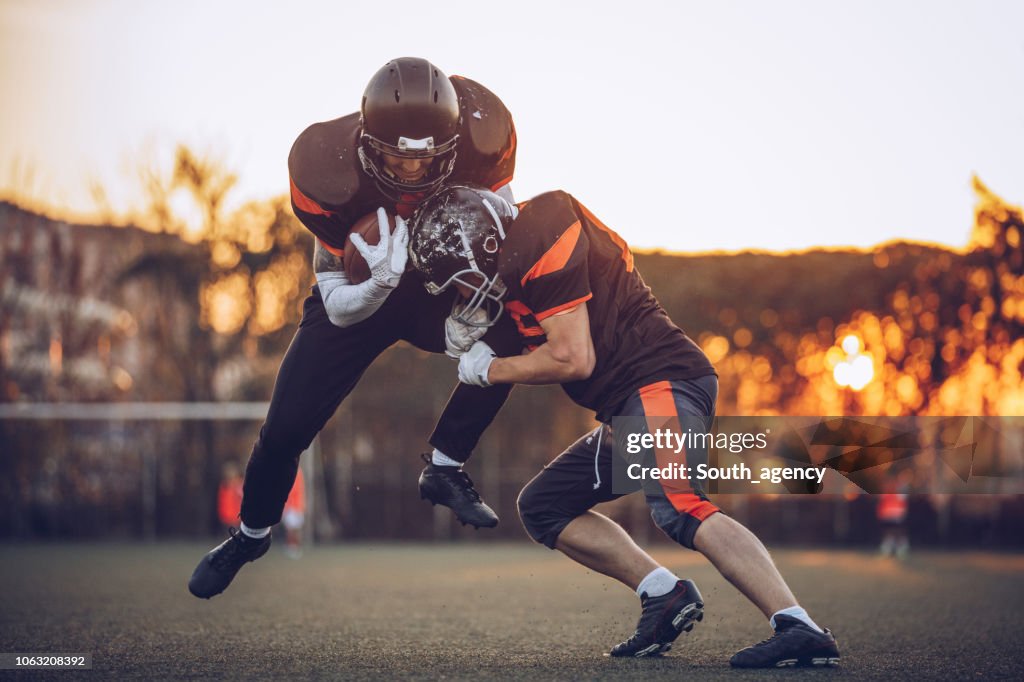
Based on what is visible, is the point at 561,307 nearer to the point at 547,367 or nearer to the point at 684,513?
the point at 547,367

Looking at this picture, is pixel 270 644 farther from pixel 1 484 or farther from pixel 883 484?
pixel 1 484

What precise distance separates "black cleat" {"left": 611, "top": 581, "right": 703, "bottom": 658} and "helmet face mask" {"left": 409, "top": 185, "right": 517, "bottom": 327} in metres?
1.39

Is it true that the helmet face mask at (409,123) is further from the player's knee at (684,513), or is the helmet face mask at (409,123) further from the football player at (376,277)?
the player's knee at (684,513)

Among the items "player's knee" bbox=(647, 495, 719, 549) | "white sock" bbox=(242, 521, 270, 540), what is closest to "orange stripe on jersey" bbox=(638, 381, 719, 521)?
"player's knee" bbox=(647, 495, 719, 549)

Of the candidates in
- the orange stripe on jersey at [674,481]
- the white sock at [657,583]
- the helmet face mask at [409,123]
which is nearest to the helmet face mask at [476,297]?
the helmet face mask at [409,123]

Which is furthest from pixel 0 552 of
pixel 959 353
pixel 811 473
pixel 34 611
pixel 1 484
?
pixel 959 353

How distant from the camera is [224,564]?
504 centimetres

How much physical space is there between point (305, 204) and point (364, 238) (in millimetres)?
279

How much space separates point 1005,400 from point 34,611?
14.0 metres

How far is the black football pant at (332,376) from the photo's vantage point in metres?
4.69

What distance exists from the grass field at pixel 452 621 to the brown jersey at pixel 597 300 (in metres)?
1.05

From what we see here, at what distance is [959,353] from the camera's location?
57.2ft

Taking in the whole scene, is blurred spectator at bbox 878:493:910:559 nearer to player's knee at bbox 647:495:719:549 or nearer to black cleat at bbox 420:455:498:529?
black cleat at bbox 420:455:498:529

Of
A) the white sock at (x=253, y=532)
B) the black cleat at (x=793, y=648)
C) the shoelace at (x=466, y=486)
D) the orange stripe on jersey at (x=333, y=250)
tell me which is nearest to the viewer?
the black cleat at (x=793, y=648)
